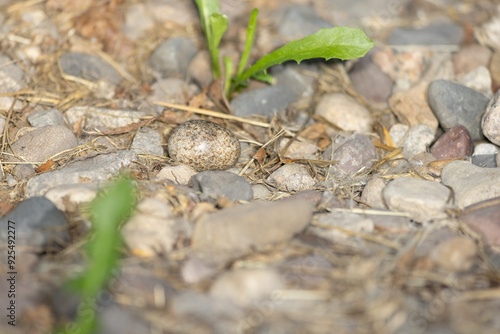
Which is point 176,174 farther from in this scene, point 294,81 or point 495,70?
point 495,70

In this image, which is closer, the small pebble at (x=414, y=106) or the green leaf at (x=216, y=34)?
the green leaf at (x=216, y=34)

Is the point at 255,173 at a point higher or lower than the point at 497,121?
lower

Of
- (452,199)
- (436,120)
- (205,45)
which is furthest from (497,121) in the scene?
(205,45)

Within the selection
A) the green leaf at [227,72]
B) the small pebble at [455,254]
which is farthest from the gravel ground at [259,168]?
the green leaf at [227,72]

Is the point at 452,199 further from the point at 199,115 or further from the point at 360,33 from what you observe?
the point at 199,115

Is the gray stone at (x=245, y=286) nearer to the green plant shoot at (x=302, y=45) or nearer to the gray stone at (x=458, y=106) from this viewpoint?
the green plant shoot at (x=302, y=45)

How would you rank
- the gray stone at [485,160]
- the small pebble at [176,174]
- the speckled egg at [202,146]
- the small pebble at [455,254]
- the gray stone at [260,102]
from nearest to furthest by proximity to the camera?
the small pebble at [455,254], the small pebble at [176,174], the speckled egg at [202,146], the gray stone at [485,160], the gray stone at [260,102]
